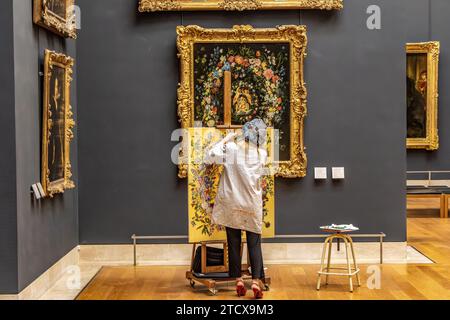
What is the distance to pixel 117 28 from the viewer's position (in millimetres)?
9750

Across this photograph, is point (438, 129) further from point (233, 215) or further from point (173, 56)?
point (233, 215)

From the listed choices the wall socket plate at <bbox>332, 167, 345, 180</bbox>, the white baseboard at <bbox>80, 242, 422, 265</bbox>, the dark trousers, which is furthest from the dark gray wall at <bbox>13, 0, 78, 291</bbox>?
the wall socket plate at <bbox>332, 167, 345, 180</bbox>

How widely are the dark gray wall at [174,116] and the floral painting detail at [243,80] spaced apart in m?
0.32

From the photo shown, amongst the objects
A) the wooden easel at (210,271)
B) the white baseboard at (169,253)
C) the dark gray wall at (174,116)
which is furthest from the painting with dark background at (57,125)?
the wooden easel at (210,271)

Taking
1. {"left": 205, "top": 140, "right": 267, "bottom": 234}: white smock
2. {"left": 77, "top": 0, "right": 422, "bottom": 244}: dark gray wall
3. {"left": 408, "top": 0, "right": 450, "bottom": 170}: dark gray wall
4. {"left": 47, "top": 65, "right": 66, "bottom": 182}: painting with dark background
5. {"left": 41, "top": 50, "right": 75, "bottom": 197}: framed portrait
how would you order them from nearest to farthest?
1. {"left": 41, "top": 50, "right": 75, "bottom": 197}: framed portrait
2. {"left": 205, "top": 140, "right": 267, "bottom": 234}: white smock
3. {"left": 47, "top": 65, "right": 66, "bottom": 182}: painting with dark background
4. {"left": 77, "top": 0, "right": 422, "bottom": 244}: dark gray wall
5. {"left": 408, "top": 0, "right": 450, "bottom": 170}: dark gray wall

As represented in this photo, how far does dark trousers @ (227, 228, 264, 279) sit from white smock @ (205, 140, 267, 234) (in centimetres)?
11

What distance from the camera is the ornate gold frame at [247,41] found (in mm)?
9602

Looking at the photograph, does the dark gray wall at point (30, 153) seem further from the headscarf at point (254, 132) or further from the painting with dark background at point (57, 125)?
the headscarf at point (254, 132)

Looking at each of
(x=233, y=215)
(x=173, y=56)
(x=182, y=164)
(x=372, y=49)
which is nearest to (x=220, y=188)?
(x=233, y=215)

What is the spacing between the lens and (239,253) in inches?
324

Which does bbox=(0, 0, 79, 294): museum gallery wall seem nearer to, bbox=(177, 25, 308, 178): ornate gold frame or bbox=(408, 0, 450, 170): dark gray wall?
bbox=(177, 25, 308, 178): ornate gold frame

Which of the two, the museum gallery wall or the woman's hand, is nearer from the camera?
the museum gallery wall

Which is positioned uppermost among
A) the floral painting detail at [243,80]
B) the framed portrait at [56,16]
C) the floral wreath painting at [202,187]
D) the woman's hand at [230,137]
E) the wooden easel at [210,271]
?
the framed portrait at [56,16]

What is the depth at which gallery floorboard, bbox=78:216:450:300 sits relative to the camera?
7.99m
